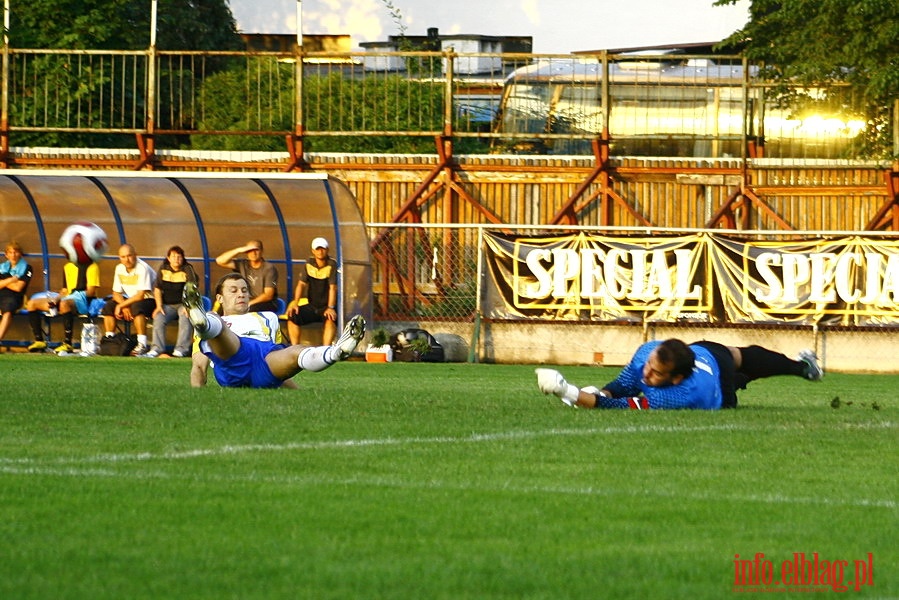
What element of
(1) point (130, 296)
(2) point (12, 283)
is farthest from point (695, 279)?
(2) point (12, 283)

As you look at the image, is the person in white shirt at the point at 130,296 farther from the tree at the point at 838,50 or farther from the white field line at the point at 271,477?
the white field line at the point at 271,477

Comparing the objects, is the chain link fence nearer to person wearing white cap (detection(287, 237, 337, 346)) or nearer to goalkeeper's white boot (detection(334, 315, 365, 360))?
person wearing white cap (detection(287, 237, 337, 346))

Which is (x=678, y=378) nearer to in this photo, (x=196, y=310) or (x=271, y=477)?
(x=196, y=310)

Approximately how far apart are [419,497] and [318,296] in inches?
603

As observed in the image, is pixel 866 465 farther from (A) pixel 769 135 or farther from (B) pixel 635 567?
(A) pixel 769 135

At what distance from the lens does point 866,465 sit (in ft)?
27.6

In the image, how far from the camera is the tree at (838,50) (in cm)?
2469

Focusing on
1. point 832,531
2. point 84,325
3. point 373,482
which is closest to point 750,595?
point 832,531

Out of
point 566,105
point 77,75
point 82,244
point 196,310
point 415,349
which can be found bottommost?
point 415,349

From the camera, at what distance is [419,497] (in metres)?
6.79

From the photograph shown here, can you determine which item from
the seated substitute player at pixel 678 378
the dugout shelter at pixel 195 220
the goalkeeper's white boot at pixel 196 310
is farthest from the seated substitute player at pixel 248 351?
the dugout shelter at pixel 195 220

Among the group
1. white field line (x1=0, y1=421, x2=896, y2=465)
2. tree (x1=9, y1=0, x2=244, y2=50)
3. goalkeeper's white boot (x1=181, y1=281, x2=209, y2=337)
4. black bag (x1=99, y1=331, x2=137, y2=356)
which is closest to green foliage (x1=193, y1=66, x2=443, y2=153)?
tree (x1=9, y1=0, x2=244, y2=50)

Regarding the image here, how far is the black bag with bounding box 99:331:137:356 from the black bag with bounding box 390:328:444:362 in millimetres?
3487

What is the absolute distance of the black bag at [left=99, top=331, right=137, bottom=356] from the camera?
2156 centimetres
